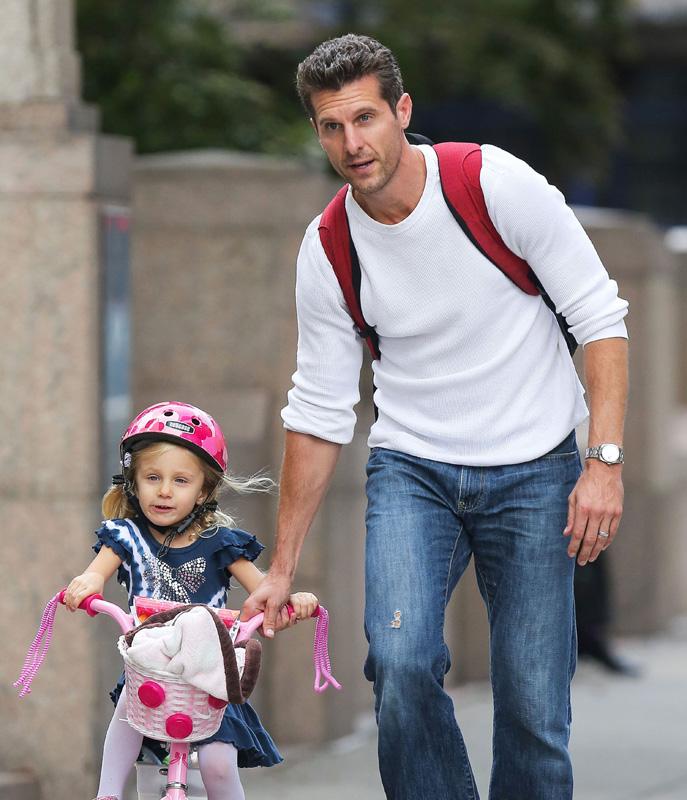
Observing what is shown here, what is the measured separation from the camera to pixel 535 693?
4.40 metres

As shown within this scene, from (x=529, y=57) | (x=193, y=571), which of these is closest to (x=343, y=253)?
(x=193, y=571)

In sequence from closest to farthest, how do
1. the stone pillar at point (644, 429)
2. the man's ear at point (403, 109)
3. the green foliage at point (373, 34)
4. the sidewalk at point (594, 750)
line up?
the man's ear at point (403, 109)
the sidewalk at point (594, 750)
the stone pillar at point (644, 429)
the green foliage at point (373, 34)

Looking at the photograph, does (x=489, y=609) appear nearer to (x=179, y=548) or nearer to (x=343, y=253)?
(x=179, y=548)

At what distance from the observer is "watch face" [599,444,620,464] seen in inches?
167

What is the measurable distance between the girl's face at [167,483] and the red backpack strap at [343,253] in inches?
21.9

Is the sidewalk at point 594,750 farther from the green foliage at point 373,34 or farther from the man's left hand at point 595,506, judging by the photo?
the green foliage at point 373,34

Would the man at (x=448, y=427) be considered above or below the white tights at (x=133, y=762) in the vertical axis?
above

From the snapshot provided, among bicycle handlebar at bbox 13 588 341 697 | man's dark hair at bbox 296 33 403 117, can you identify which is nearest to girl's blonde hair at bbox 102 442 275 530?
bicycle handlebar at bbox 13 588 341 697

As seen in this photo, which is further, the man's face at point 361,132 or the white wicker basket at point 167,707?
the man's face at point 361,132

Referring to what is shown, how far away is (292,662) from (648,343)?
4329mm

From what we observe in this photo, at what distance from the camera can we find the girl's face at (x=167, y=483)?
165 inches

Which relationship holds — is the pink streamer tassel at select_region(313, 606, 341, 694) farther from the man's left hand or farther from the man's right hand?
the man's left hand

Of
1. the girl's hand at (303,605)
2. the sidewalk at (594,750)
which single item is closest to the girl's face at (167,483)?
the girl's hand at (303,605)

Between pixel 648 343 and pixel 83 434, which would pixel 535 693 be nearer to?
pixel 83 434
